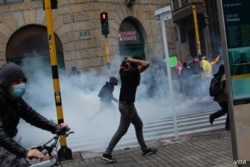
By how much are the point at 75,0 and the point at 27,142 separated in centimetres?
1194

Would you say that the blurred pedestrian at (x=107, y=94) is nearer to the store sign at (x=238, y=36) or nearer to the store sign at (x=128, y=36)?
the store sign at (x=238, y=36)

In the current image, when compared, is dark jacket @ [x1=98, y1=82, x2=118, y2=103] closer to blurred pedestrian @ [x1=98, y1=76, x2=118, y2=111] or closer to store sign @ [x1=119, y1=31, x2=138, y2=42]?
blurred pedestrian @ [x1=98, y1=76, x2=118, y2=111]

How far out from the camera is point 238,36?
5.86 metres

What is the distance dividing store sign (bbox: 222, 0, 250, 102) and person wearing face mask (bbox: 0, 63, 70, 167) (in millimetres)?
2300

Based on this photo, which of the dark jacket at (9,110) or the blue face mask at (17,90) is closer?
the dark jacket at (9,110)

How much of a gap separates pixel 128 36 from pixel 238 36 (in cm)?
2061

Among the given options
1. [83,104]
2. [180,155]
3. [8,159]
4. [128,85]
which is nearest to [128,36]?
[83,104]

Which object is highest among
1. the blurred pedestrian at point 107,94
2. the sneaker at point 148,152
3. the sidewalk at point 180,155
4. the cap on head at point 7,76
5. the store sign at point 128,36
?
the store sign at point 128,36

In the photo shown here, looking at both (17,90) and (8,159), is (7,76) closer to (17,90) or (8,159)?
(17,90)

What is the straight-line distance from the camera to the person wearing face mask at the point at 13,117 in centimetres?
404

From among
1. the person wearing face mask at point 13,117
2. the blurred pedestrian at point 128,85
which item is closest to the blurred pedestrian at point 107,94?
the blurred pedestrian at point 128,85

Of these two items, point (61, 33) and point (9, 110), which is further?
point (61, 33)

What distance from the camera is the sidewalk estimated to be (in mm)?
7934

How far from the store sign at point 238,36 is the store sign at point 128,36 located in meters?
20.0
